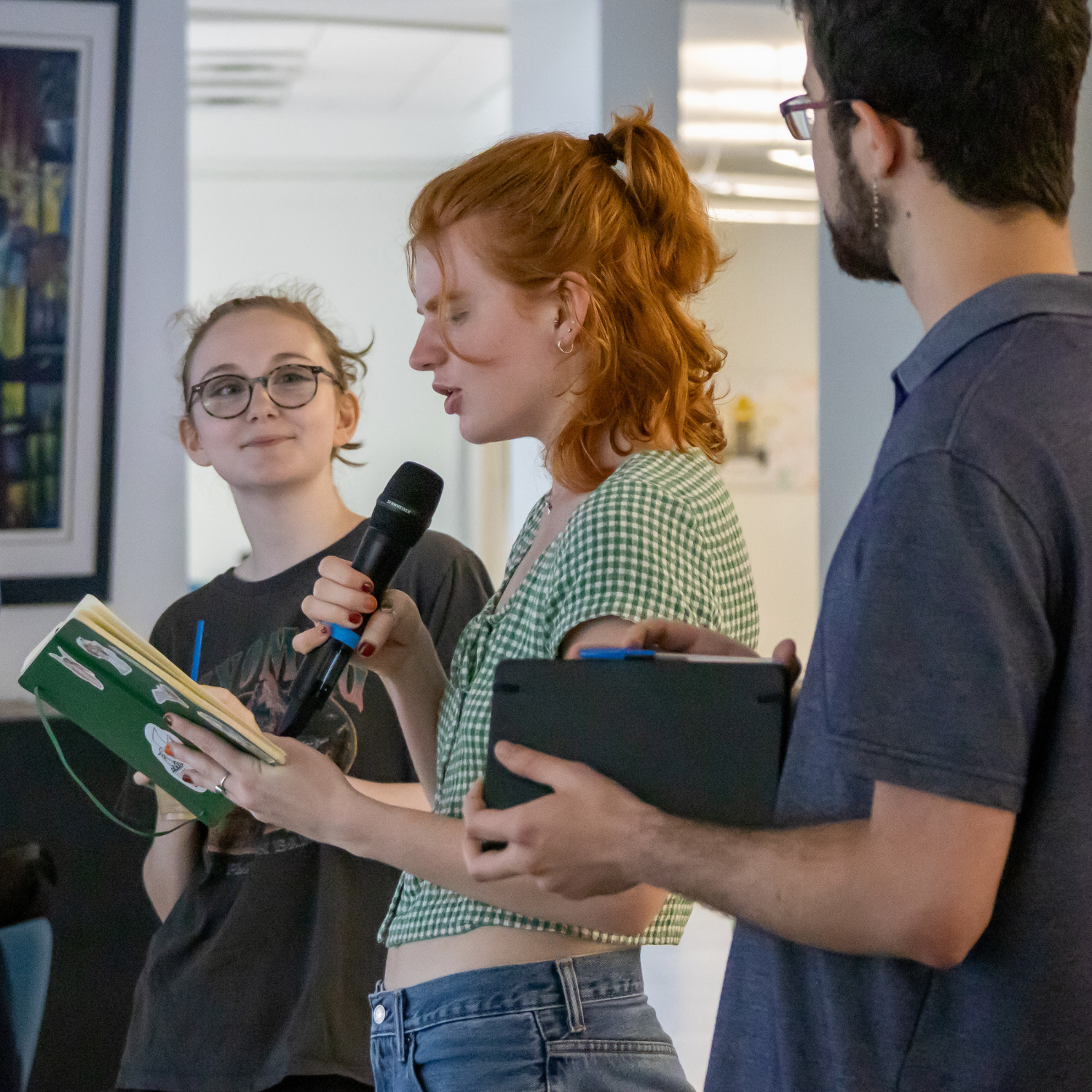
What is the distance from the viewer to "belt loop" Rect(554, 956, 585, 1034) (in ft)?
3.24

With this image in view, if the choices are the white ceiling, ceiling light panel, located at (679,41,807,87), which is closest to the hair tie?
the white ceiling

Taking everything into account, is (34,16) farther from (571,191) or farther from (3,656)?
(571,191)

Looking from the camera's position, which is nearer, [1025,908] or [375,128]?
[1025,908]

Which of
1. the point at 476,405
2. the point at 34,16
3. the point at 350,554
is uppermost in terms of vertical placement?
the point at 34,16

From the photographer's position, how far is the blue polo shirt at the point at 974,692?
0.62m

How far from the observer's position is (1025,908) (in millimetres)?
672

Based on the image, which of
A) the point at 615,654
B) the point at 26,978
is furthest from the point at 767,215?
the point at 615,654

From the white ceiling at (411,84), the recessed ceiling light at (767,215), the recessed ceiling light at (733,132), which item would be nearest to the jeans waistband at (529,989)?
the white ceiling at (411,84)

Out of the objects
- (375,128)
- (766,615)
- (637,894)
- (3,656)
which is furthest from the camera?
(766,615)

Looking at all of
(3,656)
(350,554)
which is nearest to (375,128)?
(3,656)

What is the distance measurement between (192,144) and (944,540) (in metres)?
6.30

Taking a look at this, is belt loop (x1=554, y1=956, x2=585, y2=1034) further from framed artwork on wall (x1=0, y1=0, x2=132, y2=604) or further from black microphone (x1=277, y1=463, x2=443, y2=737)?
framed artwork on wall (x1=0, y1=0, x2=132, y2=604)

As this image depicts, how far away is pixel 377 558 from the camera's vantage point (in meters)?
1.20

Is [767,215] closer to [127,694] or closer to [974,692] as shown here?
[127,694]
